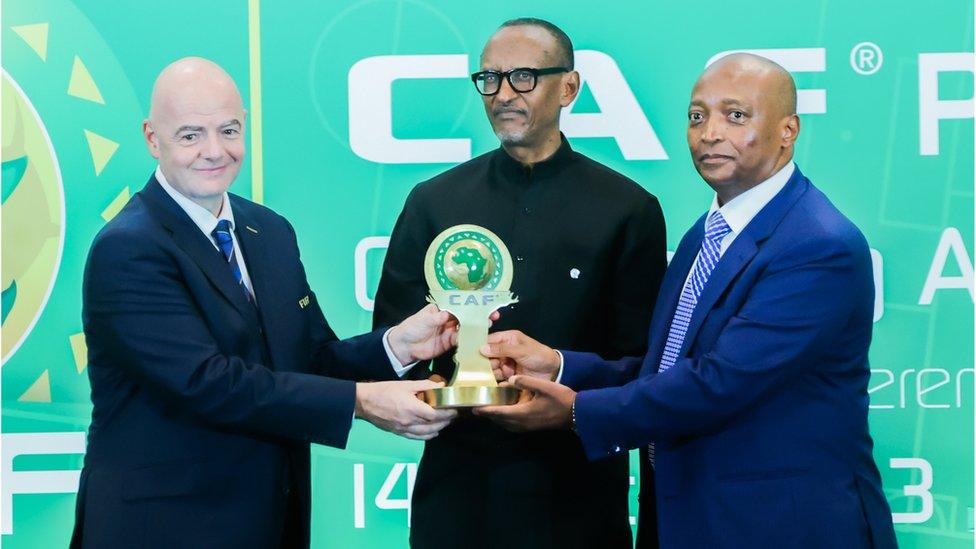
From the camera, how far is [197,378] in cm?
313

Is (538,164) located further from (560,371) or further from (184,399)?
(184,399)

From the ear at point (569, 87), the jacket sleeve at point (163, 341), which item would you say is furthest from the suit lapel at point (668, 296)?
the jacket sleeve at point (163, 341)

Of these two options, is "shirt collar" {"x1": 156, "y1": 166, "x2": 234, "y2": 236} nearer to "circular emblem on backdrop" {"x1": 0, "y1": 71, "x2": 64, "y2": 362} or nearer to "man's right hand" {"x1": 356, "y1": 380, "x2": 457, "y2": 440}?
"man's right hand" {"x1": 356, "y1": 380, "x2": 457, "y2": 440}

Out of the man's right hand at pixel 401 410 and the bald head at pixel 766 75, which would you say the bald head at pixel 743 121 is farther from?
the man's right hand at pixel 401 410

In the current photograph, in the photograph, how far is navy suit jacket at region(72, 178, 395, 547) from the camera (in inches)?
123

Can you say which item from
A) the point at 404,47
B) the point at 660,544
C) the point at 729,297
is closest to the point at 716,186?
the point at 729,297

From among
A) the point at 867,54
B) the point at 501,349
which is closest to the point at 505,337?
the point at 501,349

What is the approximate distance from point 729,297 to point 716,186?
392 millimetres

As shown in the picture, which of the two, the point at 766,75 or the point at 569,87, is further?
the point at 569,87

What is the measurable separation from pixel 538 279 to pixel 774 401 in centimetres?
93

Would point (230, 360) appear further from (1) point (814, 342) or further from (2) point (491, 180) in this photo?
(1) point (814, 342)

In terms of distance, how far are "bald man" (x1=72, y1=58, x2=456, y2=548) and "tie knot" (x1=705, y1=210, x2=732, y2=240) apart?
0.91 metres

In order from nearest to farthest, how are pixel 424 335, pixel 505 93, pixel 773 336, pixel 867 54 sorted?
pixel 773 336 → pixel 424 335 → pixel 505 93 → pixel 867 54

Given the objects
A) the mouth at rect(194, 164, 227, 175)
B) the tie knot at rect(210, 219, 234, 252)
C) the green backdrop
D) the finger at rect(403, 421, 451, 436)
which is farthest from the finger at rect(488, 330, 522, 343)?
the green backdrop
